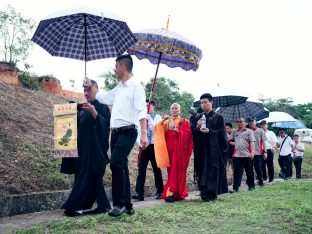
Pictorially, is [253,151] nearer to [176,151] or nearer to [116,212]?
[176,151]

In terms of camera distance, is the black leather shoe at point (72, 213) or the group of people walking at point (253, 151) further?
the group of people walking at point (253, 151)

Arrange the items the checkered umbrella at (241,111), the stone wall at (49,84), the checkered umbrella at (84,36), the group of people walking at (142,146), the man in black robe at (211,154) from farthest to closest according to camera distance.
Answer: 1. the stone wall at (49,84)
2. the checkered umbrella at (241,111)
3. the man in black robe at (211,154)
4. the checkered umbrella at (84,36)
5. the group of people walking at (142,146)

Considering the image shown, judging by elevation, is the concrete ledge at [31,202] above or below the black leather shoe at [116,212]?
below

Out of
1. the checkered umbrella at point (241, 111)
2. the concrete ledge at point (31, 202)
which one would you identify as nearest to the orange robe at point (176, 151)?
the concrete ledge at point (31, 202)

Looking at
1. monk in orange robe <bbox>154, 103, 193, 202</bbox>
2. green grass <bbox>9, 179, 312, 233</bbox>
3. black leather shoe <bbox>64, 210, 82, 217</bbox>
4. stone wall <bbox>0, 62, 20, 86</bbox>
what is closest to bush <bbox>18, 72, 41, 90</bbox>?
stone wall <bbox>0, 62, 20, 86</bbox>

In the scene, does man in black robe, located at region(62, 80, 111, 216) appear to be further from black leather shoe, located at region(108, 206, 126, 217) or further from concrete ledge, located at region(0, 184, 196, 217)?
concrete ledge, located at region(0, 184, 196, 217)

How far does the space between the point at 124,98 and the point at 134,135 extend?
0.50 meters

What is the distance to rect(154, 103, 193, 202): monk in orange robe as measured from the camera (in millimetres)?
7750

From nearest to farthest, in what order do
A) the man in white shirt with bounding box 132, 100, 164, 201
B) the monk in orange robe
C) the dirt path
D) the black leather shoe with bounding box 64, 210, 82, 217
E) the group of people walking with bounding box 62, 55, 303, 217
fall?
the dirt path
the group of people walking with bounding box 62, 55, 303, 217
the black leather shoe with bounding box 64, 210, 82, 217
the monk in orange robe
the man in white shirt with bounding box 132, 100, 164, 201

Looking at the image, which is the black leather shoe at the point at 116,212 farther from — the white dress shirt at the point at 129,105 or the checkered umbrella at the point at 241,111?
the checkered umbrella at the point at 241,111

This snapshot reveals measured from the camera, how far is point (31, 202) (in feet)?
20.2

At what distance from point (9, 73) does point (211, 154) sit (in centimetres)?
1175

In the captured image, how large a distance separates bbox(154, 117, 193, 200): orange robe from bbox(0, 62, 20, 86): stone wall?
10166 mm

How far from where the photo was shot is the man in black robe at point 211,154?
7.48m
